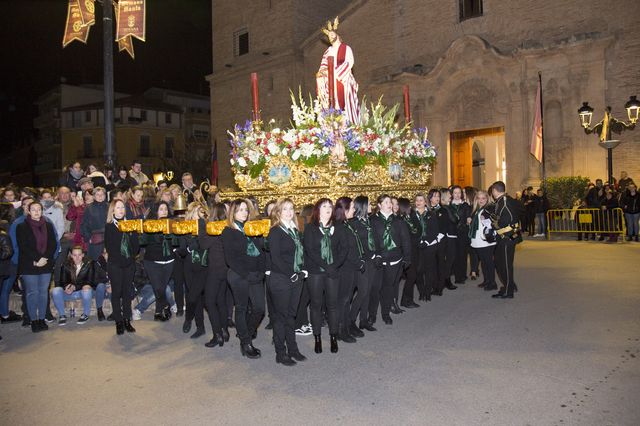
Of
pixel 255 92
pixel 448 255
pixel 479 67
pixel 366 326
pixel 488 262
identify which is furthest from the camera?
pixel 479 67

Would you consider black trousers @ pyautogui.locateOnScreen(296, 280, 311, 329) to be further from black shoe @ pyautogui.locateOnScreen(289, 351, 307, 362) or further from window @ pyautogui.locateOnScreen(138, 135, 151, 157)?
window @ pyautogui.locateOnScreen(138, 135, 151, 157)

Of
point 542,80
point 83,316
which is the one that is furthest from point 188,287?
point 542,80

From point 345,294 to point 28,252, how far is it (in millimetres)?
4979

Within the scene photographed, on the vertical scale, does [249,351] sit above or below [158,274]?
below

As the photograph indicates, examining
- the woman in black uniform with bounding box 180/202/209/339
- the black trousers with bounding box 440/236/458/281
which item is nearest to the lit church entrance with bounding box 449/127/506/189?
the black trousers with bounding box 440/236/458/281

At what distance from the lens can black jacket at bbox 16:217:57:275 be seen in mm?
8008

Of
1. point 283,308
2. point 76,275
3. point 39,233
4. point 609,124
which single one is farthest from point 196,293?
point 609,124

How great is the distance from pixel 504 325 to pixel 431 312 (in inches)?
53.0

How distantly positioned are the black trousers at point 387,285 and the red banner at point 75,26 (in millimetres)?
8680

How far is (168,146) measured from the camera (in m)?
57.8

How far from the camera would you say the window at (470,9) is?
77.2ft

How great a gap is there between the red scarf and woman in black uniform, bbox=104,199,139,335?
1240 millimetres

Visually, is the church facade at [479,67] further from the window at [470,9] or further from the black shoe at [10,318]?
the black shoe at [10,318]

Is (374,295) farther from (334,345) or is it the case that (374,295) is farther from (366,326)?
(334,345)
